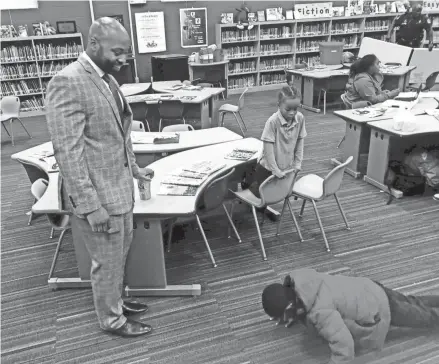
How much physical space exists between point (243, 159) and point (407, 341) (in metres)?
1.84

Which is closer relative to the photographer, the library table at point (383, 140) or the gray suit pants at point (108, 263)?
the gray suit pants at point (108, 263)

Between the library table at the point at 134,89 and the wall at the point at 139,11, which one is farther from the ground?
the wall at the point at 139,11

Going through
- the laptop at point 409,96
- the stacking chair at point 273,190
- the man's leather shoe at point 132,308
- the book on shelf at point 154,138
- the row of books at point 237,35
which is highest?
the row of books at point 237,35

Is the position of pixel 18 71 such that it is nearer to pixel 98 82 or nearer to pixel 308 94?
pixel 308 94

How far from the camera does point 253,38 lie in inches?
377

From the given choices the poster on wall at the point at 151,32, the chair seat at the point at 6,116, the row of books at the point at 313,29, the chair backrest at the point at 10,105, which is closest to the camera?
the chair seat at the point at 6,116

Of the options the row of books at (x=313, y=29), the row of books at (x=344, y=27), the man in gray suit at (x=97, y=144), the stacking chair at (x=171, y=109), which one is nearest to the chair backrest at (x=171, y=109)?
the stacking chair at (x=171, y=109)

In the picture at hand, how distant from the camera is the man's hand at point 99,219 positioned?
7.11 ft

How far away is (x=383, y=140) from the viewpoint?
456 centimetres

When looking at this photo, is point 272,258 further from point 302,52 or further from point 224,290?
point 302,52

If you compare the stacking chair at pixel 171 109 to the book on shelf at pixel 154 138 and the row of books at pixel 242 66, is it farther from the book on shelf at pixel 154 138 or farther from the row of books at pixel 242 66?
the row of books at pixel 242 66

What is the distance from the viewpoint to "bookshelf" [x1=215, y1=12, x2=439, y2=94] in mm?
9539

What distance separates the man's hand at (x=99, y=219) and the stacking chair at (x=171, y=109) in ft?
13.0

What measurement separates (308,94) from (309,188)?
4.77 metres
